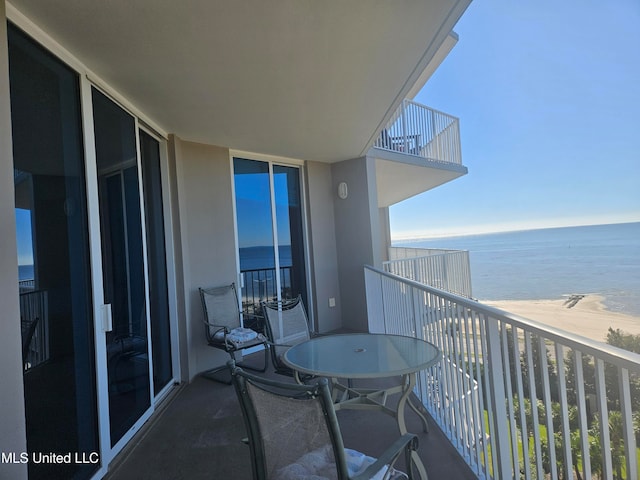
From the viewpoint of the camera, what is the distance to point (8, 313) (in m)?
1.25

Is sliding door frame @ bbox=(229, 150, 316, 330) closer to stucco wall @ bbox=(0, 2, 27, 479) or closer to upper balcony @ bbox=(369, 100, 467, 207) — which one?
upper balcony @ bbox=(369, 100, 467, 207)

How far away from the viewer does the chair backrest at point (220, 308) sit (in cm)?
340

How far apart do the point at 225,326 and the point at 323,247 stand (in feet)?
6.62

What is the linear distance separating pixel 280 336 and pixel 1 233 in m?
2.14

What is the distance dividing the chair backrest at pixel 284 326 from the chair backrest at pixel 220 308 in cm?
67

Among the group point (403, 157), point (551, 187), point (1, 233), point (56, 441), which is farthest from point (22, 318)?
point (551, 187)

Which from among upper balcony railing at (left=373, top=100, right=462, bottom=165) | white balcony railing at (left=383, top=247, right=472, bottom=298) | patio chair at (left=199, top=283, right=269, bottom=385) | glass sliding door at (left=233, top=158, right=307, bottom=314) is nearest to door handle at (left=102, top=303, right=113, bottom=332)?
patio chair at (left=199, top=283, right=269, bottom=385)

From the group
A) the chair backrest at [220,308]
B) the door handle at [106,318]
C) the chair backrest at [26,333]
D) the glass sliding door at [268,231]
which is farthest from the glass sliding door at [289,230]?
the chair backrest at [26,333]

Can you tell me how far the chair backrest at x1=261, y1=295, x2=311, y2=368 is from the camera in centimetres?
286

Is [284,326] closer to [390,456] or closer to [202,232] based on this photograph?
[202,232]

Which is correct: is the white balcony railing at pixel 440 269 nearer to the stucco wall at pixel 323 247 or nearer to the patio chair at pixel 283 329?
the stucco wall at pixel 323 247

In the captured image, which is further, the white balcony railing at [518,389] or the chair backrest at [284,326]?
the chair backrest at [284,326]

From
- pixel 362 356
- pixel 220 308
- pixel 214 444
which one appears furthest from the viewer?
pixel 220 308

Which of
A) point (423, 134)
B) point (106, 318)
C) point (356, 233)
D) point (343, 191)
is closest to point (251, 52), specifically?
point (106, 318)
